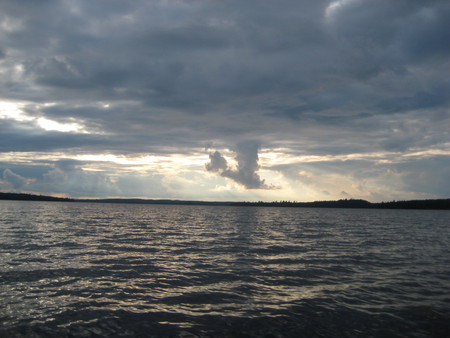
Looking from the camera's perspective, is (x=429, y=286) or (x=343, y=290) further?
(x=429, y=286)

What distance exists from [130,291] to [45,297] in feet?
13.8

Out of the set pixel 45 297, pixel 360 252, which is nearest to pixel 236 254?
pixel 360 252

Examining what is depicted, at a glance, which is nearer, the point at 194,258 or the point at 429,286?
the point at 429,286

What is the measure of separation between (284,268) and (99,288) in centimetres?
1349

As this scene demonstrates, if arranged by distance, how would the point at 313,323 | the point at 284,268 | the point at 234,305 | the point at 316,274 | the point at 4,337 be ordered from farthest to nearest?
the point at 284,268, the point at 316,274, the point at 234,305, the point at 313,323, the point at 4,337

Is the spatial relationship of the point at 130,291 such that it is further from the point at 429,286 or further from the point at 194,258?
the point at 429,286

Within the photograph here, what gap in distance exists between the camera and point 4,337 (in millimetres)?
11523

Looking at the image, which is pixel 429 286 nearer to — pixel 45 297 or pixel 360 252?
pixel 360 252

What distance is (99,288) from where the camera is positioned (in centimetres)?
1811

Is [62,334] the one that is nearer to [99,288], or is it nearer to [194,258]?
[99,288]

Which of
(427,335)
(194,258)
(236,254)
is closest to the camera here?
(427,335)

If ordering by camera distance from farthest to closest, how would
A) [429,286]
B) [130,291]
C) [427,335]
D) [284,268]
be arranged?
[284,268]
[429,286]
[130,291]
[427,335]

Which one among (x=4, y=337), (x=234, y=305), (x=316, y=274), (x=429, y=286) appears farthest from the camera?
(x=316, y=274)

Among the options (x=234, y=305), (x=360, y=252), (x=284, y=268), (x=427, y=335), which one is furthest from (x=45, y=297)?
(x=360, y=252)
